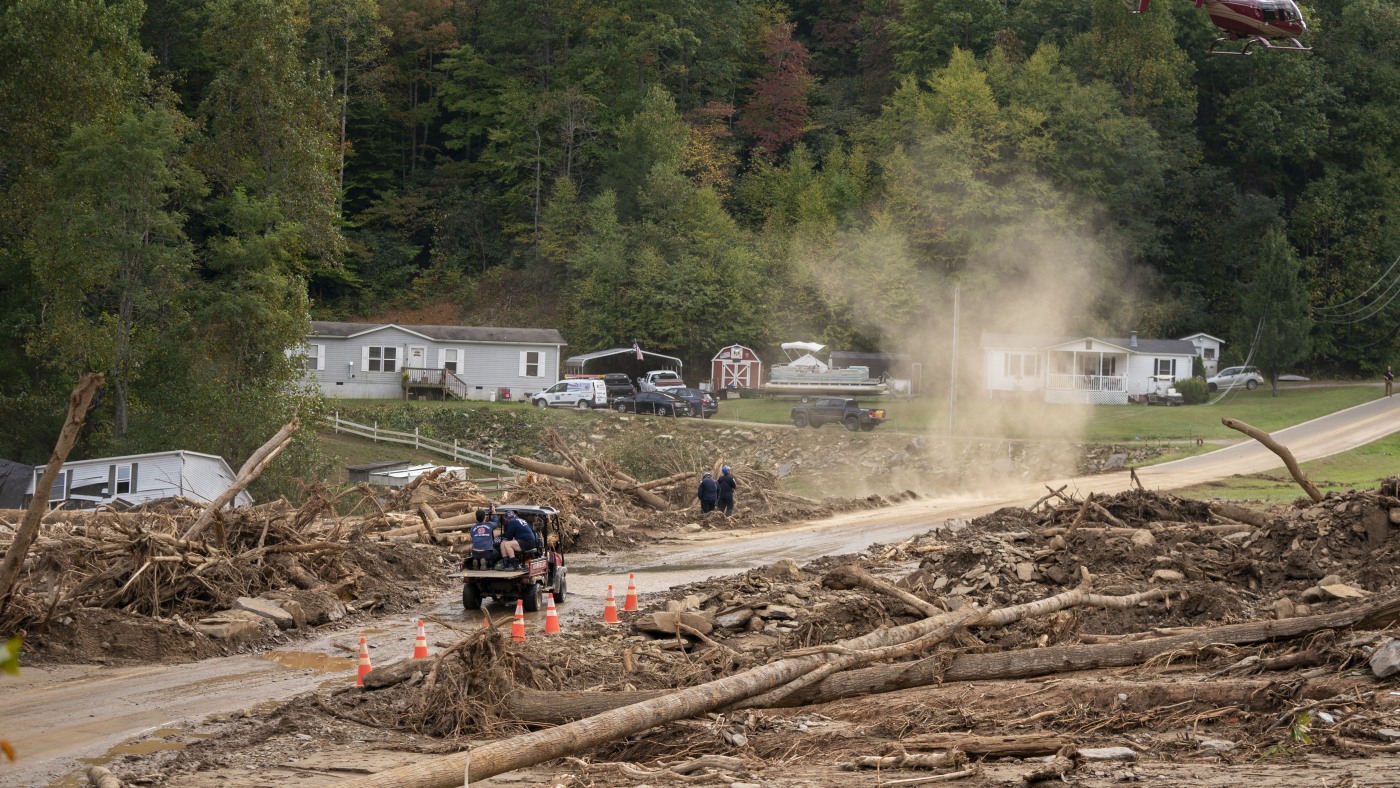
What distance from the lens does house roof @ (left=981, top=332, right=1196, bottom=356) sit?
66.3 m

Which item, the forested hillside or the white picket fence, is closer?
the white picket fence

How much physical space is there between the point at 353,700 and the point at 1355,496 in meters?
14.0

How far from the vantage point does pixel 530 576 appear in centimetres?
1903

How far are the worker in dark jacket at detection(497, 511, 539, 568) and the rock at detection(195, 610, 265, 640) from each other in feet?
11.6

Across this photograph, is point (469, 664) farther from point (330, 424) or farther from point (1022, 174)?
point (1022, 174)

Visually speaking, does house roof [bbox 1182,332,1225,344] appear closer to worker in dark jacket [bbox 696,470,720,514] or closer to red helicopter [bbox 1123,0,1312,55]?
worker in dark jacket [bbox 696,470,720,514]

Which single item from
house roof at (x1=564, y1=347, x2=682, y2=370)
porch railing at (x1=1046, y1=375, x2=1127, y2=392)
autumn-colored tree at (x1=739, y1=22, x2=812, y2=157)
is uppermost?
autumn-colored tree at (x1=739, y1=22, x2=812, y2=157)

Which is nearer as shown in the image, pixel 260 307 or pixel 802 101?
pixel 260 307

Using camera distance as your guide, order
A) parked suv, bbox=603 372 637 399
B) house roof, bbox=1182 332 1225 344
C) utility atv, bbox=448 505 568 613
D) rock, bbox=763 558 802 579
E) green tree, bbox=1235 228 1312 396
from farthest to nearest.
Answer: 1. house roof, bbox=1182 332 1225 344
2. green tree, bbox=1235 228 1312 396
3. parked suv, bbox=603 372 637 399
4. rock, bbox=763 558 802 579
5. utility atv, bbox=448 505 568 613

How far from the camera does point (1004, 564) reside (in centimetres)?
1877

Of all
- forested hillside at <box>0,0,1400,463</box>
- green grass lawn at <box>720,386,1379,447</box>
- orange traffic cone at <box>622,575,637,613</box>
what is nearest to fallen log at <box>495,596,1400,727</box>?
orange traffic cone at <box>622,575,637,613</box>

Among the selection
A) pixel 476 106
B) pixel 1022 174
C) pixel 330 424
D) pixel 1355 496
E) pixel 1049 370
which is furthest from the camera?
pixel 476 106

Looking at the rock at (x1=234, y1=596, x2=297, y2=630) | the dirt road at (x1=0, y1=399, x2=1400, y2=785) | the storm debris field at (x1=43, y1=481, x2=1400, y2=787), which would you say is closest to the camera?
the storm debris field at (x1=43, y1=481, x2=1400, y2=787)

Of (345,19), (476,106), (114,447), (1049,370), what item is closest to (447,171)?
Answer: (476,106)
